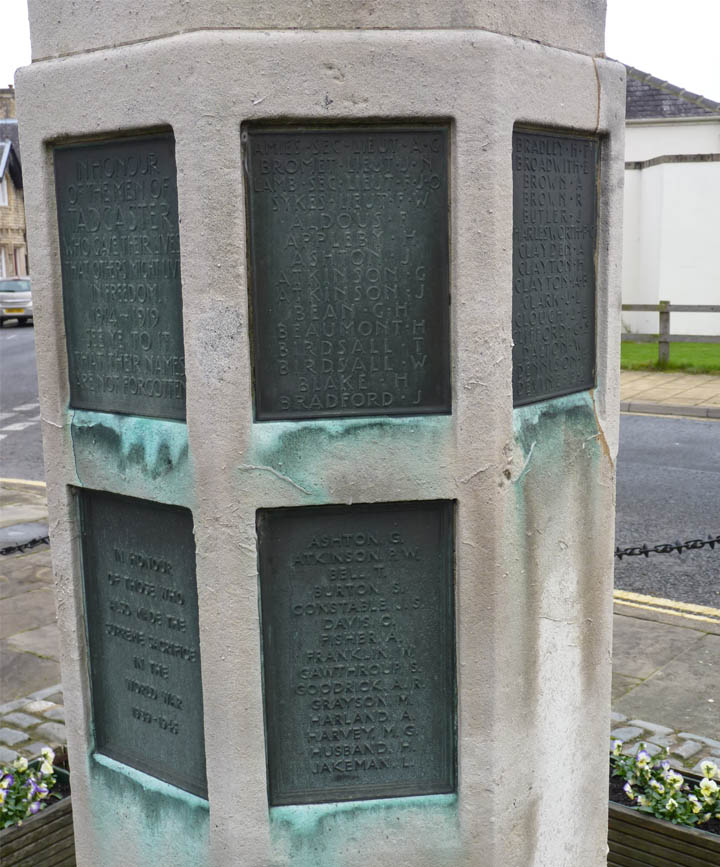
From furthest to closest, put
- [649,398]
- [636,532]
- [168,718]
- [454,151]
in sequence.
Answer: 1. [649,398]
2. [636,532]
3. [168,718]
4. [454,151]

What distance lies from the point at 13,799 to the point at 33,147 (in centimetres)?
246

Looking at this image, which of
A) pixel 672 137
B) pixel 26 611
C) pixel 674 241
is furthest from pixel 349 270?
pixel 672 137

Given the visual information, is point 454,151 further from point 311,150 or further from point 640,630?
point 640,630

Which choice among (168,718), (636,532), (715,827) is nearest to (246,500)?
(168,718)

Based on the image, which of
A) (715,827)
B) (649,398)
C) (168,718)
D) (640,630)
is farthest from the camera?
(649,398)

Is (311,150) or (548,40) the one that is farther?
(548,40)

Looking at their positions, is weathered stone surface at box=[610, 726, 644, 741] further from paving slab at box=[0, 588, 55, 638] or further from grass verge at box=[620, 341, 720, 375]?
grass verge at box=[620, 341, 720, 375]

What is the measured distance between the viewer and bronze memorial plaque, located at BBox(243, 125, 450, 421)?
2645 mm

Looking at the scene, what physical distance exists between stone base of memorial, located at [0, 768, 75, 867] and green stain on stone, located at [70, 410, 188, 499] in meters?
1.43

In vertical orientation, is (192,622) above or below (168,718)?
above

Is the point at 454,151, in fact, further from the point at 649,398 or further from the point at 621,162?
the point at 649,398

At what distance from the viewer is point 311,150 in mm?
2637

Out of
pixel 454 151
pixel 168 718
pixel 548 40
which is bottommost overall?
pixel 168 718

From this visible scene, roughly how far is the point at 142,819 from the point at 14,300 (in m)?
30.8
